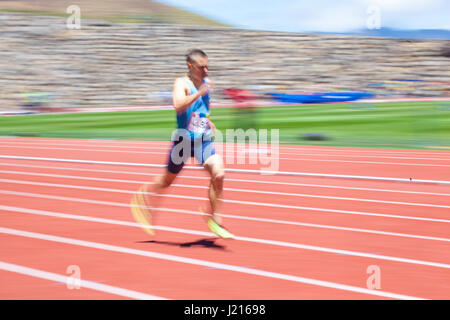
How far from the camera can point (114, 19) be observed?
6175 centimetres

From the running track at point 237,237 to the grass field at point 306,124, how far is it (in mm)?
6951

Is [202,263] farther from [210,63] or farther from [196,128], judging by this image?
[210,63]

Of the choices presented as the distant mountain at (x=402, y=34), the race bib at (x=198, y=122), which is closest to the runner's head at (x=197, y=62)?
the race bib at (x=198, y=122)

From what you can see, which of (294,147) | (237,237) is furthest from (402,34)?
(237,237)

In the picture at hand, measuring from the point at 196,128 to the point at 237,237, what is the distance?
1257 mm

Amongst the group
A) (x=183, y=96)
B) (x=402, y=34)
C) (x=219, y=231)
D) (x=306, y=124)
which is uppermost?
(x=402, y=34)

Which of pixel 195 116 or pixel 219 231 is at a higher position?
pixel 195 116

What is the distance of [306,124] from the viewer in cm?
2419

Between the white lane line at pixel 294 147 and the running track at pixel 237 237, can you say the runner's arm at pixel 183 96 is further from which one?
the white lane line at pixel 294 147

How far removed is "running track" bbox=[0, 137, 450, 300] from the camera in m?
4.94

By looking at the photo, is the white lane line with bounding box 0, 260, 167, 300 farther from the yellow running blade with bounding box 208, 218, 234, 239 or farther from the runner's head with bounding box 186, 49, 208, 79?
the runner's head with bounding box 186, 49, 208, 79

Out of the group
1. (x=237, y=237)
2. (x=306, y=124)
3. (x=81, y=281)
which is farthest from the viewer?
(x=306, y=124)

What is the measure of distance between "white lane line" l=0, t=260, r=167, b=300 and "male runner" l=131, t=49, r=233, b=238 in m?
1.52

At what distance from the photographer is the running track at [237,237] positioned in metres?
4.94
